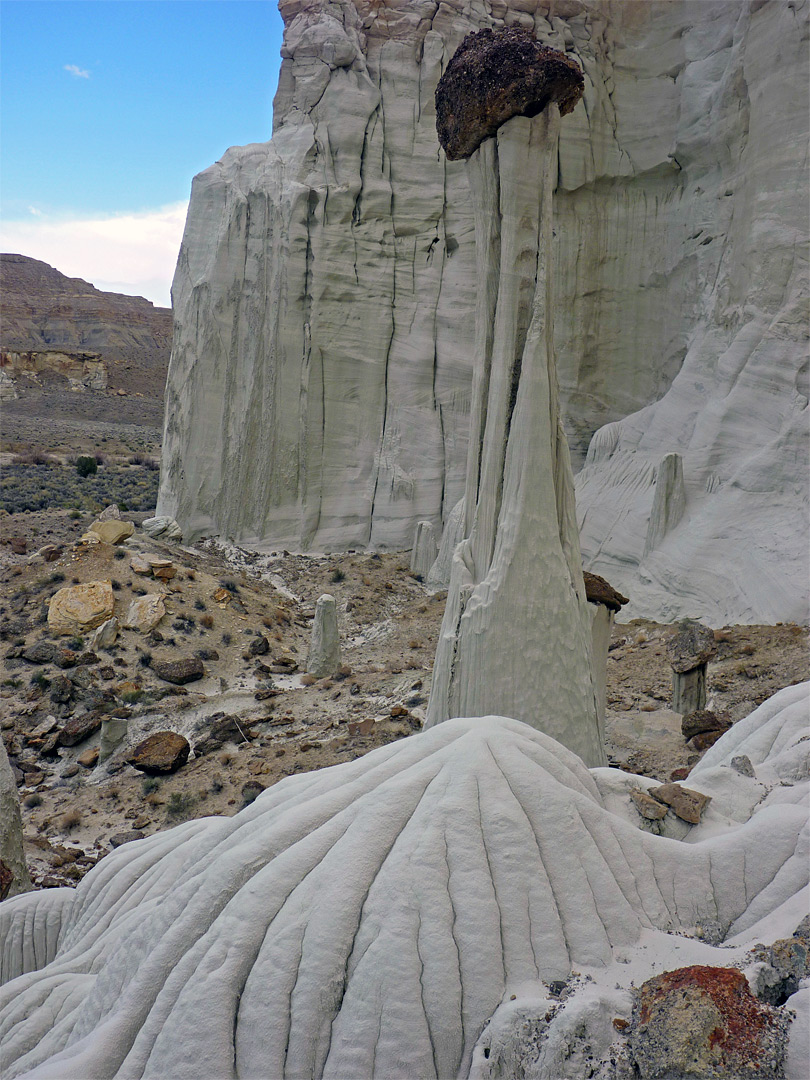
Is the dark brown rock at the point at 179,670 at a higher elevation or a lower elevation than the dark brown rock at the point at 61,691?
higher

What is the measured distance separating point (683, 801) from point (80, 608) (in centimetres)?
1238

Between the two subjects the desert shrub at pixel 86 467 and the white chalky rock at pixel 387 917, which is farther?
the desert shrub at pixel 86 467

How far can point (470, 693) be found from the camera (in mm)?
6602

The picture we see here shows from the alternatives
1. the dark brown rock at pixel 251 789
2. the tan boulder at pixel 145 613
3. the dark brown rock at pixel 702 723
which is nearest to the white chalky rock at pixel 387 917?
the dark brown rock at pixel 702 723

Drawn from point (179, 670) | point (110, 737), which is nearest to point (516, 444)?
point (110, 737)

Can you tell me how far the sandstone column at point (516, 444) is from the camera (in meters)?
6.47

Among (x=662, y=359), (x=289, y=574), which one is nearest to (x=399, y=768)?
(x=289, y=574)

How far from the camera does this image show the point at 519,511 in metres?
6.65

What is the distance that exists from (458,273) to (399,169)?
3.35 metres

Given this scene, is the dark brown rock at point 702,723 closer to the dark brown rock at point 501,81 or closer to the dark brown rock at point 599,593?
the dark brown rock at point 599,593

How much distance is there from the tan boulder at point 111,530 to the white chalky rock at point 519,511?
1169cm

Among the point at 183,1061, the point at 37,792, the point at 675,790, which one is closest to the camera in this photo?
the point at 183,1061

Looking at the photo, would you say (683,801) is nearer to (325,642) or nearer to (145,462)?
(325,642)

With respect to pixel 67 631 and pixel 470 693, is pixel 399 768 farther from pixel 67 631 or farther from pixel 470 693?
pixel 67 631
